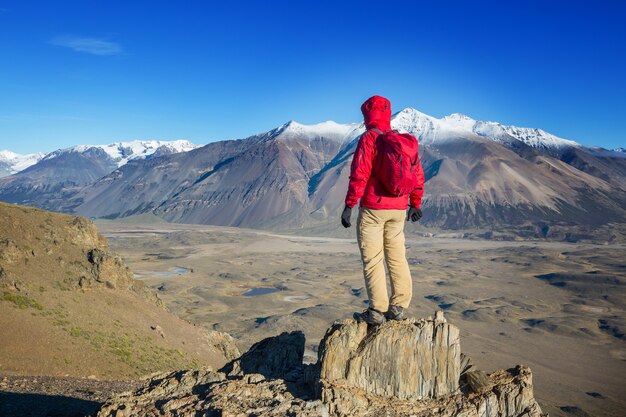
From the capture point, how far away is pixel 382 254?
6.77m

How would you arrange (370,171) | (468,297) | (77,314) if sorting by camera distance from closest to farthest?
1. (370,171)
2. (77,314)
3. (468,297)

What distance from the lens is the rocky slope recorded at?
16.5 meters

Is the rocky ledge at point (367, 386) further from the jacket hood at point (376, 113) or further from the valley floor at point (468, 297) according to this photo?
the valley floor at point (468, 297)

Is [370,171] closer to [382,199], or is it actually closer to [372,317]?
[382,199]

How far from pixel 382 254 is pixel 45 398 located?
807cm

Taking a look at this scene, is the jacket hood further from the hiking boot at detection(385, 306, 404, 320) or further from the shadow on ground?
the shadow on ground

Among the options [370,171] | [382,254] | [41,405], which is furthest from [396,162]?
[41,405]

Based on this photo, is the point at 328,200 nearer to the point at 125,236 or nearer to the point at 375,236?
the point at 125,236

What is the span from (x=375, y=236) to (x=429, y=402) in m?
2.27

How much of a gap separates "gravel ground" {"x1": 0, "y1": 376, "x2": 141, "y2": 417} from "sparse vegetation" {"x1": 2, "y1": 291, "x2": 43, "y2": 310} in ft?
20.4

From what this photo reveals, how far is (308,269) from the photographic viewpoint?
9100cm

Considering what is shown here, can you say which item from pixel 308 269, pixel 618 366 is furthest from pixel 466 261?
pixel 618 366

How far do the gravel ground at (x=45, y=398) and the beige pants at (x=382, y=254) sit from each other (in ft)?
16.2

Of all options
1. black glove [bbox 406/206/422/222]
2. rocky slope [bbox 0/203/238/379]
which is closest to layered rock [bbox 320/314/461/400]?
black glove [bbox 406/206/422/222]
